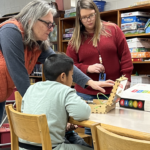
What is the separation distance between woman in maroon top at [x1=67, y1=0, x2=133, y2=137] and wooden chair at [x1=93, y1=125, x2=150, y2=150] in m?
1.07

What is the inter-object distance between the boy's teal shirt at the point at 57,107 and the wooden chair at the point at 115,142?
0.27 metres

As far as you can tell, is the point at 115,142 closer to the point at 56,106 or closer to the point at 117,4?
the point at 56,106

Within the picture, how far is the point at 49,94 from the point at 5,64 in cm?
42

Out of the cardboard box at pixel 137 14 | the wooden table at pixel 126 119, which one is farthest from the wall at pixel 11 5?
the wooden table at pixel 126 119

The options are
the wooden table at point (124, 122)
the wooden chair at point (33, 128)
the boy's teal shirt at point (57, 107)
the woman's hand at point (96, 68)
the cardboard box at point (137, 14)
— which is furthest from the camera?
the cardboard box at point (137, 14)

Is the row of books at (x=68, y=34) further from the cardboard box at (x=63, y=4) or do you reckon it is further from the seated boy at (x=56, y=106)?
the seated boy at (x=56, y=106)

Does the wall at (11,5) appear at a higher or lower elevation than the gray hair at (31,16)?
higher

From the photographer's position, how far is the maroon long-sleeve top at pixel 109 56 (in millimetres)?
2026

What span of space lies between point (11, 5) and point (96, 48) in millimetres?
4207

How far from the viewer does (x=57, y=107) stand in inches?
49.5

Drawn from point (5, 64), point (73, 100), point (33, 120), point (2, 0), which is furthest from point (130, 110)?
point (2, 0)

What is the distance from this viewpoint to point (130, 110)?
144 cm

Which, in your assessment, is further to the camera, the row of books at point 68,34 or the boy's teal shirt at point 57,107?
the row of books at point 68,34

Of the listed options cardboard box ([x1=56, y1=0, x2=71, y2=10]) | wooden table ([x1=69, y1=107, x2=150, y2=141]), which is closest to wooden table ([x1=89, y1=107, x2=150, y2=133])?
wooden table ([x1=69, y1=107, x2=150, y2=141])
